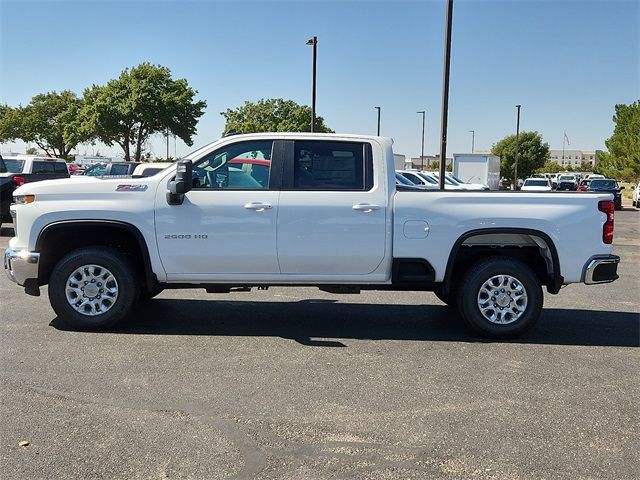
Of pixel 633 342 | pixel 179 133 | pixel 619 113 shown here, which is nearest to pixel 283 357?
pixel 633 342

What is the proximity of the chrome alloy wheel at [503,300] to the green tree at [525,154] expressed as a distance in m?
71.6

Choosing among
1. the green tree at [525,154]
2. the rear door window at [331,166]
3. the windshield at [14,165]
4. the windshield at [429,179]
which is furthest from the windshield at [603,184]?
the green tree at [525,154]

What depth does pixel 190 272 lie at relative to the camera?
19.6ft

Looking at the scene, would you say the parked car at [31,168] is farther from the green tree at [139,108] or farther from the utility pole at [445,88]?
the green tree at [139,108]

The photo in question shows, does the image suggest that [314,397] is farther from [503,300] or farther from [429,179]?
[429,179]

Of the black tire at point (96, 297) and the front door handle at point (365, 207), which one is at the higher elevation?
the front door handle at point (365, 207)

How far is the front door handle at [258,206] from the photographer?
19.2 ft

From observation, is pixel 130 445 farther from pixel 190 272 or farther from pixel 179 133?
pixel 179 133

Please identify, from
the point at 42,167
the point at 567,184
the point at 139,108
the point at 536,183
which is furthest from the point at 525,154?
the point at 42,167

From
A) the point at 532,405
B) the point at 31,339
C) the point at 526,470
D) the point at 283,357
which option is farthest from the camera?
the point at 31,339

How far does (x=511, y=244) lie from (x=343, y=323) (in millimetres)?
1976

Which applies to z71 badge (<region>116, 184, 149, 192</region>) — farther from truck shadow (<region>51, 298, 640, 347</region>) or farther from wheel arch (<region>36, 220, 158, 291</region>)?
truck shadow (<region>51, 298, 640, 347</region>)

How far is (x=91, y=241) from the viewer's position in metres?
6.28

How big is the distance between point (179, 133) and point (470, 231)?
4415 cm
